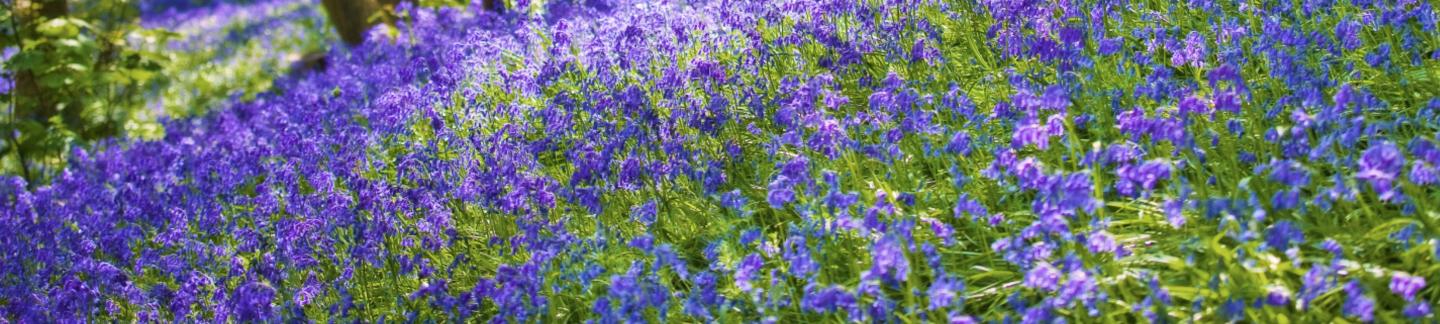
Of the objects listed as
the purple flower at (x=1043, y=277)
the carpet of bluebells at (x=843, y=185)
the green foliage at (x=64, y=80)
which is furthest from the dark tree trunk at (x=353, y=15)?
the purple flower at (x=1043, y=277)

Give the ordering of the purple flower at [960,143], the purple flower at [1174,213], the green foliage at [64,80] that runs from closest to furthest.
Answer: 1. the purple flower at [1174,213]
2. the purple flower at [960,143]
3. the green foliage at [64,80]

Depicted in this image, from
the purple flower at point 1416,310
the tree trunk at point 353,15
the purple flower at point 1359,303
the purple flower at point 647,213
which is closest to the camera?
the purple flower at point 1359,303

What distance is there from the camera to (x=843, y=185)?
4156 mm

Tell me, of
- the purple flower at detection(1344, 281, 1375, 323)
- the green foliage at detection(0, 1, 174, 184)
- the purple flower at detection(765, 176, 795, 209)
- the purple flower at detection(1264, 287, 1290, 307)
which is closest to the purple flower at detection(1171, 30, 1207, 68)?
the purple flower at detection(765, 176, 795, 209)

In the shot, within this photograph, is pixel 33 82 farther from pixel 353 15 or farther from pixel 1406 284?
pixel 1406 284

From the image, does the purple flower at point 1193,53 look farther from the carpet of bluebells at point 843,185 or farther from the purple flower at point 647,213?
the purple flower at point 647,213

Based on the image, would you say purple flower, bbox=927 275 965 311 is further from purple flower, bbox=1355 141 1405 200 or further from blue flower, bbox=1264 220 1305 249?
purple flower, bbox=1355 141 1405 200

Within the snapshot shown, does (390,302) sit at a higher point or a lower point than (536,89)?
lower

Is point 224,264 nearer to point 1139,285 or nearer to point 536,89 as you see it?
point 536,89

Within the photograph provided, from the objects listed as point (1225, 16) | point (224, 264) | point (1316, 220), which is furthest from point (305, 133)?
point (1316, 220)

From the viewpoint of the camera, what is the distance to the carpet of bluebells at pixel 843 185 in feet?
10.3

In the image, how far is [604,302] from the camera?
341 cm

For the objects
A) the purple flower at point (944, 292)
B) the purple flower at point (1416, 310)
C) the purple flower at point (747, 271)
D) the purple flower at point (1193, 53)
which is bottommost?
the purple flower at point (1416, 310)

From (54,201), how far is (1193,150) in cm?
559
